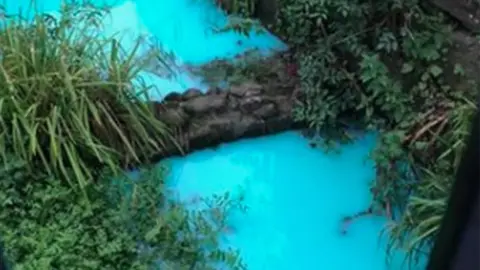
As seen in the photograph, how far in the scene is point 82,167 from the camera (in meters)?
2.91

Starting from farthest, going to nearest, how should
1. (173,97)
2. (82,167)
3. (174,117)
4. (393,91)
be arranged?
(173,97), (174,117), (393,91), (82,167)

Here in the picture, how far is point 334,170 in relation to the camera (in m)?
3.19

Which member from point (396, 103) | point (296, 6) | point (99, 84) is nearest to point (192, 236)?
point (99, 84)

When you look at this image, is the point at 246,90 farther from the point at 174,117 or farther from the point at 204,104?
the point at 174,117

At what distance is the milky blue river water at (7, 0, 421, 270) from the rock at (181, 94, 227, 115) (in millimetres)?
167

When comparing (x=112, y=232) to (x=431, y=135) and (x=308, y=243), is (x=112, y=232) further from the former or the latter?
(x=431, y=135)

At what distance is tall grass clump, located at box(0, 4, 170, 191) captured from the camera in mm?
2869

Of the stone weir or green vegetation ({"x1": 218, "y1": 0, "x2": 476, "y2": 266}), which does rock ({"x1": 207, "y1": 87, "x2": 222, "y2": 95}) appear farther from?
green vegetation ({"x1": 218, "y1": 0, "x2": 476, "y2": 266})

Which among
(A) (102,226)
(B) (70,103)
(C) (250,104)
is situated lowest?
(A) (102,226)

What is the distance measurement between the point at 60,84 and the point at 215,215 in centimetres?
75

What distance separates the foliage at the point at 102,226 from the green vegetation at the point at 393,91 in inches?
24.7

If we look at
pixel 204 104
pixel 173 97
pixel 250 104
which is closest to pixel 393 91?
pixel 250 104

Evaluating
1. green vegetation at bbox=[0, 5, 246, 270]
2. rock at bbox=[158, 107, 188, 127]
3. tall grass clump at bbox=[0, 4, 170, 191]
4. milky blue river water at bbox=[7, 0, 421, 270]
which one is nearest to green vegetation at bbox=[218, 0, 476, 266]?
milky blue river water at bbox=[7, 0, 421, 270]

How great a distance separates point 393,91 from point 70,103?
121 cm
